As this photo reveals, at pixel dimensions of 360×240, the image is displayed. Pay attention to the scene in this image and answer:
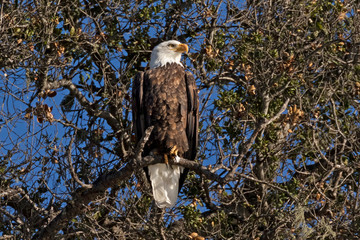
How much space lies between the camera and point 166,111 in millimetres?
5492

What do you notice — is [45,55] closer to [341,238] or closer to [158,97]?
[158,97]

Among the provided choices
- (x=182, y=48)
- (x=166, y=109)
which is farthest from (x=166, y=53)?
(x=166, y=109)

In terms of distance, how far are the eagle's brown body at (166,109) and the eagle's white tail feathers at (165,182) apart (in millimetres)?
248

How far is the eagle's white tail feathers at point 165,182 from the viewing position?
565 centimetres

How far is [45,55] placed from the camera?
5484 mm

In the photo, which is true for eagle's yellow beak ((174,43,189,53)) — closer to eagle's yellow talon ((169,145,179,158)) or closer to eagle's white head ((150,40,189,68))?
eagle's white head ((150,40,189,68))

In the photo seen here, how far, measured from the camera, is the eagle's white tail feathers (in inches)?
223

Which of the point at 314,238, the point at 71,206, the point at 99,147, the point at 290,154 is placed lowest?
the point at 314,238

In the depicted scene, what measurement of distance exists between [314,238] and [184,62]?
7.50 feet

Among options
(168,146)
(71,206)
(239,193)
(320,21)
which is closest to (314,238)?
(239,193)

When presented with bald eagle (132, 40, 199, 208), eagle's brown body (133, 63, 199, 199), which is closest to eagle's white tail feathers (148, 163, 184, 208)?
bald eagle (132, 40, 199, 208)

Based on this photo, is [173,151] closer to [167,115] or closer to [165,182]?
[167,115]

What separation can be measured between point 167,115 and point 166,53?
25.2 inches

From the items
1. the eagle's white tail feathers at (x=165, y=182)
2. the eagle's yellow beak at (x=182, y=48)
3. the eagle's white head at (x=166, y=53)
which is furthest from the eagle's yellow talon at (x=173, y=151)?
the eagle's yellow beak at (x=182, y=48)
